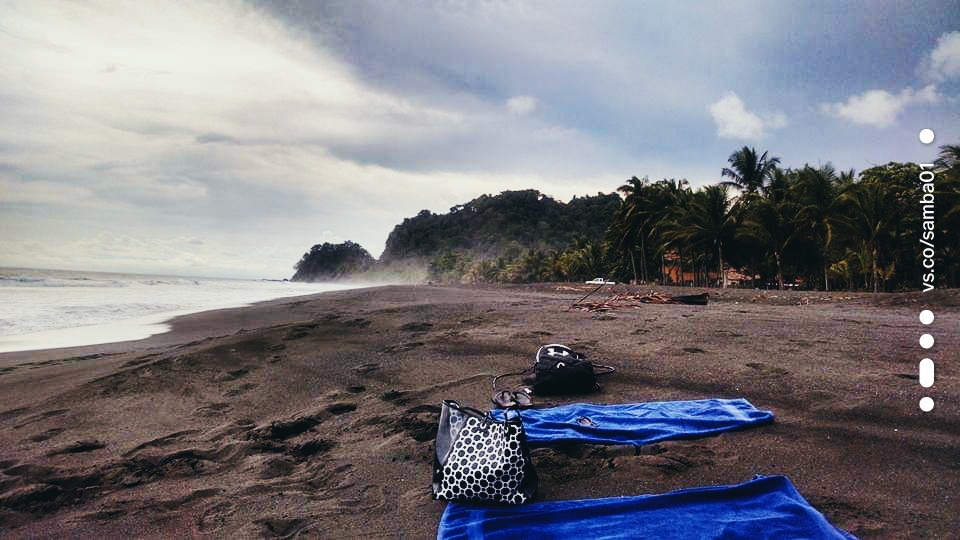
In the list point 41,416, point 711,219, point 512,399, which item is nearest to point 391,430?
point 512,399

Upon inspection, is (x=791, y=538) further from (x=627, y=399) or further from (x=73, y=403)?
(x=73, y=403)

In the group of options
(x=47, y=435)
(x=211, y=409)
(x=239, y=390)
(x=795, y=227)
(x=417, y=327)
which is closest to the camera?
(x=47, y=435)

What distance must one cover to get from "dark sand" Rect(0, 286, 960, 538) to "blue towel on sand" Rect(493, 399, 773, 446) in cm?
11

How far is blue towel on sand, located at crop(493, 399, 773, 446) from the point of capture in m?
3.34

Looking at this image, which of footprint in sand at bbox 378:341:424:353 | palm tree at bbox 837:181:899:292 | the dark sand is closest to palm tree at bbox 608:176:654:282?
palm tree at bbox 837:181:899:292

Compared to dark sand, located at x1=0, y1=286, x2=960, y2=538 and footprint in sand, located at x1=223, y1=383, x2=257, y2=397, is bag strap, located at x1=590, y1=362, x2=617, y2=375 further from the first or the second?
footprint in sand, located at x1=223, y1=383, x2=257, y2=397

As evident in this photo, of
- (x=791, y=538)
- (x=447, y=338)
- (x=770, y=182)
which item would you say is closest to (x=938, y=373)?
(x=791, y=538)

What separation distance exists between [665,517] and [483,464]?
93cm

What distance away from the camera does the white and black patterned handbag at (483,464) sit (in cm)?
260

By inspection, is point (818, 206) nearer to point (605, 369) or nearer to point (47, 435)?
point (605, 369)

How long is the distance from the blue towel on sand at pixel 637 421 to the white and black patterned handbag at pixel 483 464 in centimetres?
66

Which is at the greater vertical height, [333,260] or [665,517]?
[333,260]

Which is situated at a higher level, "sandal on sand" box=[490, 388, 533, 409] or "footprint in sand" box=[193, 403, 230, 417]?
"sandal on sand" box=[490, 388, 533, 409]

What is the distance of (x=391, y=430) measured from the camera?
148 inches
